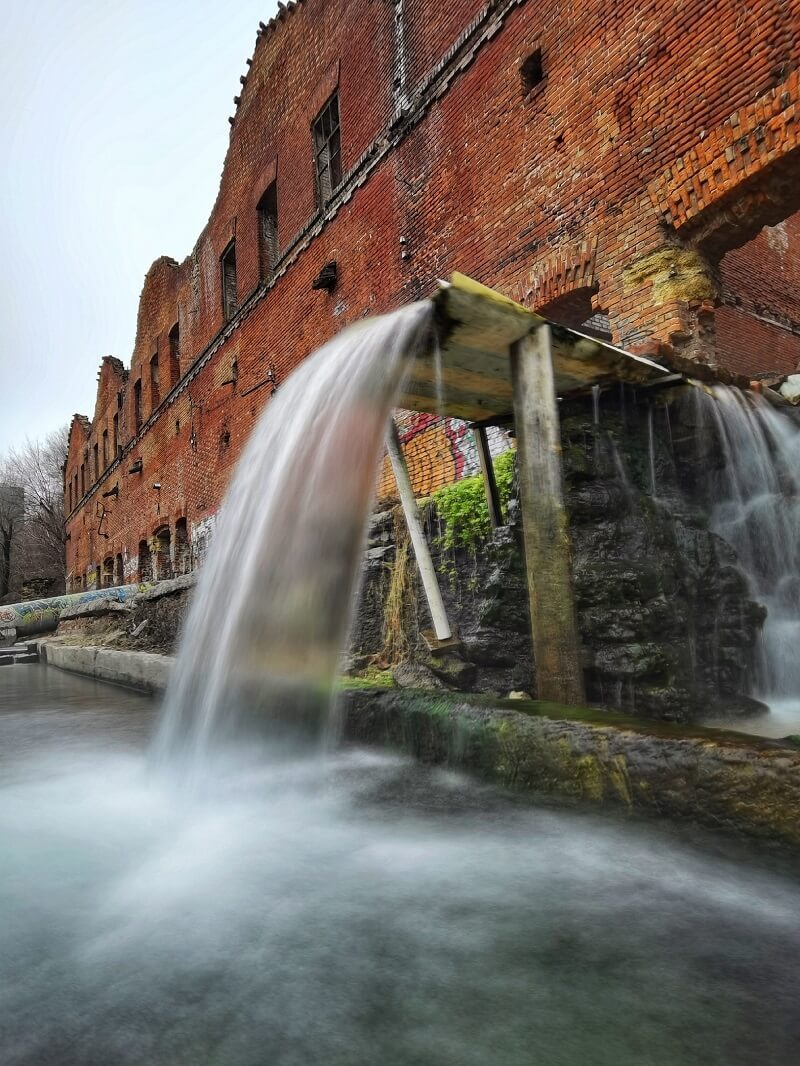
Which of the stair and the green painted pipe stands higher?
the green painted pipe

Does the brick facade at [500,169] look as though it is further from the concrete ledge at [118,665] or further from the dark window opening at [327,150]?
the concrete ledge at [118,665]

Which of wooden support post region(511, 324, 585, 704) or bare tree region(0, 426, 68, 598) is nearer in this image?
wooden support post region(511, 324, 585, 704)

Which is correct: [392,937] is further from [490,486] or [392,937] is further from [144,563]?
[144,563]

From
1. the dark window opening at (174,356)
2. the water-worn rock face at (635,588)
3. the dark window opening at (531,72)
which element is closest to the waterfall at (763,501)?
the water-worn rock face at (635,588)

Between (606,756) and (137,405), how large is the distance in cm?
2437

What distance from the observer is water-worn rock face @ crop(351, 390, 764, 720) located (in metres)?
3.70

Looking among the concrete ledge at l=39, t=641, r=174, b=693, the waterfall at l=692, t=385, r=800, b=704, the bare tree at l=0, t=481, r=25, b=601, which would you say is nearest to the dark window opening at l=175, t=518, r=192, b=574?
the concrete ledge at l=39, t=641, r=174, b=693

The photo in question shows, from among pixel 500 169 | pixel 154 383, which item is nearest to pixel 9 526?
pixel 154 383

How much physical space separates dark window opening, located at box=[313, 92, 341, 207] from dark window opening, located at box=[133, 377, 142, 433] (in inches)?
539

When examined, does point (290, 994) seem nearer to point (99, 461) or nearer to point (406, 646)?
point (406, 646)

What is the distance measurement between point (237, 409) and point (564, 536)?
40.0 feet

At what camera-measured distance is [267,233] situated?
45.4ft

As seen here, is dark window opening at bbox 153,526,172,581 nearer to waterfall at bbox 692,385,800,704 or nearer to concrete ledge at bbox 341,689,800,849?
waterfall at bbox 692,385,800,704

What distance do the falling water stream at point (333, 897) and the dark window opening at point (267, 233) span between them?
1120 centimetres
